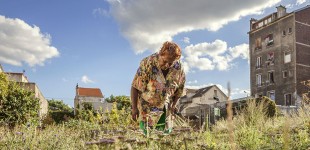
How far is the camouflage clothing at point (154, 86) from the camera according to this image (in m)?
4.20

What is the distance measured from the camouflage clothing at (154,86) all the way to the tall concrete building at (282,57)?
3548 centimetres

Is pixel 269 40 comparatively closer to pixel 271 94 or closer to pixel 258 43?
pixel 258 43

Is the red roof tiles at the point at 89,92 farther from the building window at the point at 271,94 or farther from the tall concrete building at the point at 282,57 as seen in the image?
the building window at the point at 271,94

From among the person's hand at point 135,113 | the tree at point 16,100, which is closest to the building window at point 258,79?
the tree at point 16,100

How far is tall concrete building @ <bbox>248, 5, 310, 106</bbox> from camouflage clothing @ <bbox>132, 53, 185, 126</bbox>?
3548 cm

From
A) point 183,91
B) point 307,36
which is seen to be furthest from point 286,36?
point 183,91

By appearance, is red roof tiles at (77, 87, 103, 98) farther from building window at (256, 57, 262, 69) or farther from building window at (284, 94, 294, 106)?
building window at (284, 94, 294, 106)

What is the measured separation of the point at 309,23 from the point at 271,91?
8.23 meters

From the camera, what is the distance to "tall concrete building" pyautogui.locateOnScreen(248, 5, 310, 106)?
3909cm

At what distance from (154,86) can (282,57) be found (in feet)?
128

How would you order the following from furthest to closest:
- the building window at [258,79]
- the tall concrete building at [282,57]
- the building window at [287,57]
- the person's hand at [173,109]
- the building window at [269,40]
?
the building window at [258,79] → the building window at [269,40] → the building window at [287,57] → the tall concrete building at [282,57] → the person's hand at [173,109]

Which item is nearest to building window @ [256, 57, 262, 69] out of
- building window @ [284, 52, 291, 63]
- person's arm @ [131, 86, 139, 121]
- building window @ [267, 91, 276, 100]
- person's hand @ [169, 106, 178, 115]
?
building window @ [267, 91, 276, 100]

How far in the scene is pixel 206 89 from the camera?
57.6 meters

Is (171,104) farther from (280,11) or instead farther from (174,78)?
(280,11)
